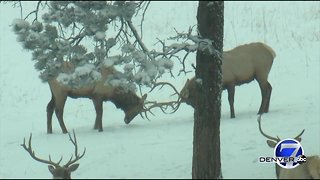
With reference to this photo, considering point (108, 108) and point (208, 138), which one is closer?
point (208, 138)

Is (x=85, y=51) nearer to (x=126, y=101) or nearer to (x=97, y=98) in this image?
(x=97, y=98)

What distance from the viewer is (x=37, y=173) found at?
8633 mm

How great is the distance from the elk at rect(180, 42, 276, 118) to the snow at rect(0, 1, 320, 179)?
1.50 feet

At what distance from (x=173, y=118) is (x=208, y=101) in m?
6.05

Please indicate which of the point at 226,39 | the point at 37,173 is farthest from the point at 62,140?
the point at 226,39

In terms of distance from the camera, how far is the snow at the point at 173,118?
28.4 feet

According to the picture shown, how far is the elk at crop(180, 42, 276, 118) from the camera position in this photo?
12.3 metres

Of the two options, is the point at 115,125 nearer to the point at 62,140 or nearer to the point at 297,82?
the point at 62,140

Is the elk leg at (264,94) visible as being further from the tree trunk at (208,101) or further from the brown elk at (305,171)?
the tree trunk at (208,101)

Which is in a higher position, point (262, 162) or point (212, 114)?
point (212, 114)

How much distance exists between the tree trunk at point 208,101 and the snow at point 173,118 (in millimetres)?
844

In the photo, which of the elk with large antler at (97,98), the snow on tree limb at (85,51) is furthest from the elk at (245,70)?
the snow on tree limb at (85,51)

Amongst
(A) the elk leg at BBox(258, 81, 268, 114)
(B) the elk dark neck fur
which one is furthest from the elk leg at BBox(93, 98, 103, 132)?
(A) the elk leg at BBox(258, 81, 268, 114)

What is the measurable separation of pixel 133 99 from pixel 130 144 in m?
2.90
